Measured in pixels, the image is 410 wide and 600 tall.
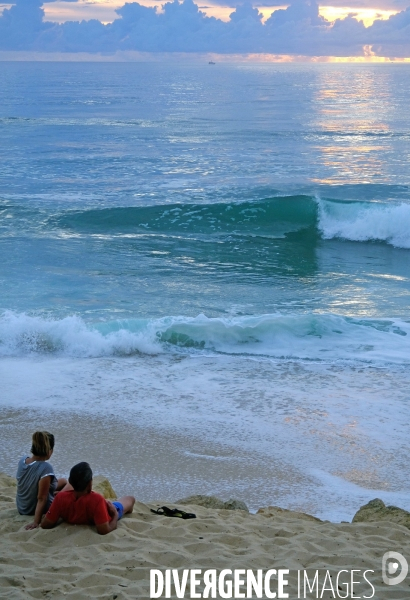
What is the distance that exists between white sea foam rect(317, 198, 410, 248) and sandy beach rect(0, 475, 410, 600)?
49.9 ft

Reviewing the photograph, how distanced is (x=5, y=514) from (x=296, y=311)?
8.40m

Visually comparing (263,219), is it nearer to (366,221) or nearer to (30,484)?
(366,221)

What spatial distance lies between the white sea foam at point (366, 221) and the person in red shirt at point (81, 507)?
15.8 metres

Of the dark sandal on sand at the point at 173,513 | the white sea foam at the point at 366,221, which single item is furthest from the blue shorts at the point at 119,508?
the white sea foam at the point at 366,221

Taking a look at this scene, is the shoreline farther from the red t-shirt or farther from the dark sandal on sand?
the red t-shirt

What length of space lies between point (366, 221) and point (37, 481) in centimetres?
1687

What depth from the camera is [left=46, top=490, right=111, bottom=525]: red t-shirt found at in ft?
17.3

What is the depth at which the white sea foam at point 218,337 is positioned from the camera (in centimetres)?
1104

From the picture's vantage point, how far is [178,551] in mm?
4969

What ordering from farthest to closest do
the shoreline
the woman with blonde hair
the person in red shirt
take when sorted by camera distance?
the shoreline < the woman with blonde hair < the person in red shirt

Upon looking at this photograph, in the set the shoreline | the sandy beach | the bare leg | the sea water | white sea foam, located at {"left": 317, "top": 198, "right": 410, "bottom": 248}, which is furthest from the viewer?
white sea foam, located at {"left": 317, "top": 198, "right": 410, "bottom": 248}

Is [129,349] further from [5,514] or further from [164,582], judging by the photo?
[164,582]

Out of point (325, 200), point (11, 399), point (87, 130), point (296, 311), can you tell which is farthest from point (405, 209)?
point (87, 130)

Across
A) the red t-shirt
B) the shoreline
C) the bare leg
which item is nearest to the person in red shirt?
the red t-shirt
